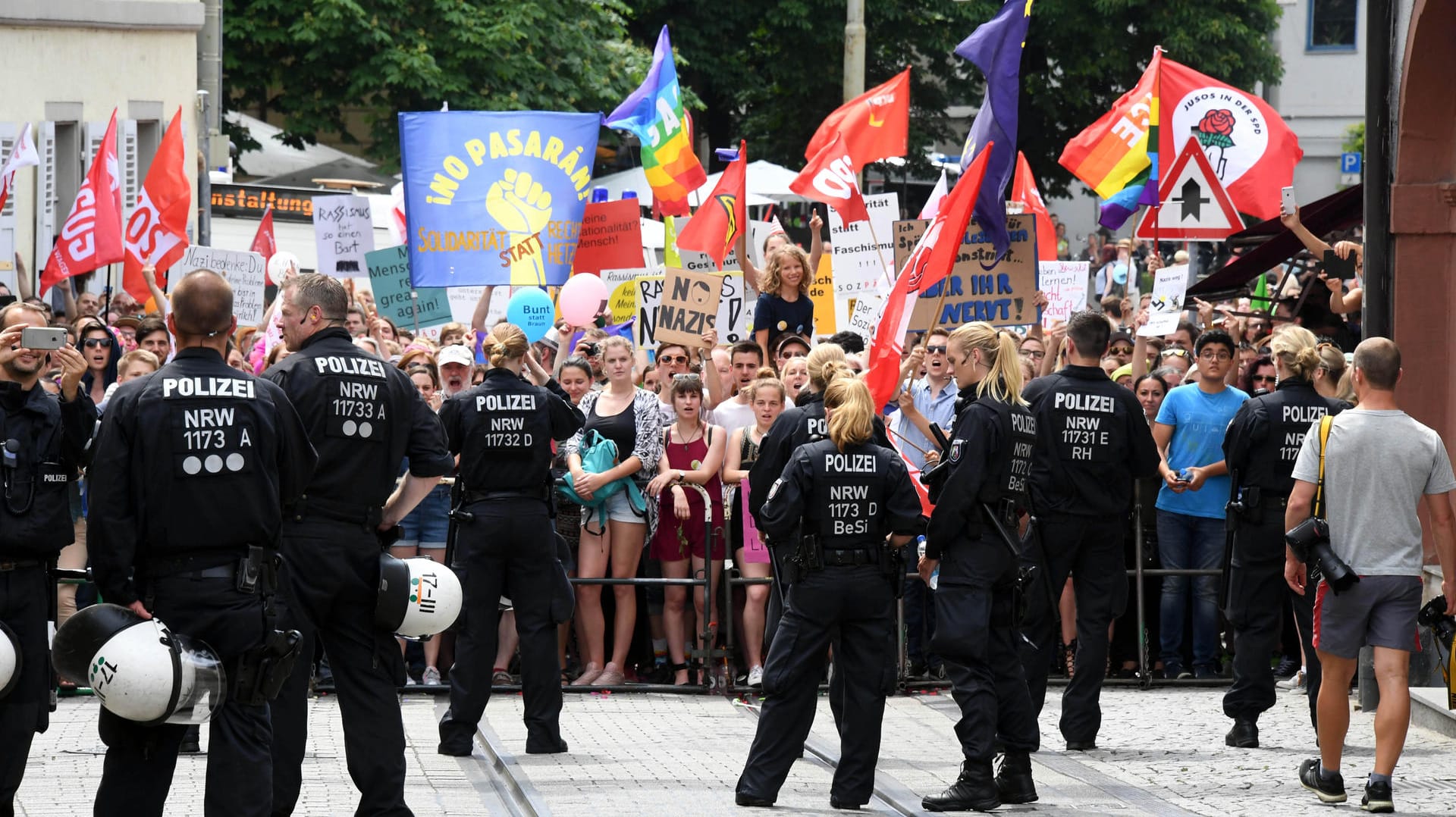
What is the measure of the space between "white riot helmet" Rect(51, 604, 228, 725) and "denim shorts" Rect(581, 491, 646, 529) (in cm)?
566

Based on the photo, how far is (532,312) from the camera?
46.9 ft

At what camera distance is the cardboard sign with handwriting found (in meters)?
14.3

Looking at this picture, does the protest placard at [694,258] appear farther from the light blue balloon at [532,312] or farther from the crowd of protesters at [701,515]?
the crowd of protesters at [701,515]

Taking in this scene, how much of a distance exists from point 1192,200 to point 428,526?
20.4 feet

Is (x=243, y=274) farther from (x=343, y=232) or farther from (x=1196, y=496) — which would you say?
(x=1196, y=496)

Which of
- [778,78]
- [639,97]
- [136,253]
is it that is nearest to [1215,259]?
[778,78]

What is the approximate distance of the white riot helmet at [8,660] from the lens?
7.03 metres

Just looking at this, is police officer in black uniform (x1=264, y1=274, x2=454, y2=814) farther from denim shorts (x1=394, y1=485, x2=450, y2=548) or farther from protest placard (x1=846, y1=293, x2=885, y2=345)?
protest placard (x1=846, y1=293, x2=885, y2=345)

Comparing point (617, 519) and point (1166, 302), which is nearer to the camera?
point (617, 519)

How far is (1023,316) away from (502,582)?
4093 millimetres

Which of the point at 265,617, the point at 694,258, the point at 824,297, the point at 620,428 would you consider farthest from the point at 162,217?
the point at 265,617

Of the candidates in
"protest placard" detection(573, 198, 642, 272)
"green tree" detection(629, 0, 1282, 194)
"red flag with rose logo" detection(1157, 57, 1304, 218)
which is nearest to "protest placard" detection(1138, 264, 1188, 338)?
"red flag with rose logo" detection(1157, 57, 1304, 218)

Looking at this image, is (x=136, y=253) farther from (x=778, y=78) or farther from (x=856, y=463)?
(x=778, y=78)

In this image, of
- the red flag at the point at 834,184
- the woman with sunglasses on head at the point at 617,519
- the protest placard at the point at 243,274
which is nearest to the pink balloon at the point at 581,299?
the red flag at the point at 834,184
